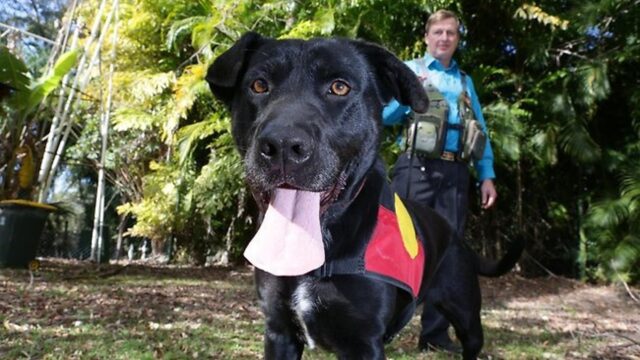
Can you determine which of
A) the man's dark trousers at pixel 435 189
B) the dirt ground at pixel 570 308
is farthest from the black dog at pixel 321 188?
the dirt ground at pixel 570 308

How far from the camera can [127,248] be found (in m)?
17.8

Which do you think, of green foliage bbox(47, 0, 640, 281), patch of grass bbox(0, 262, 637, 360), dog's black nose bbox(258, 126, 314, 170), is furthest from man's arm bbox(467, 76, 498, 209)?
green foliage bbox(47, 0, 640, 281)

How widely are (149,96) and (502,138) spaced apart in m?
5.80

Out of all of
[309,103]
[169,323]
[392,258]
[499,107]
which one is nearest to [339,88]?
[309,103]

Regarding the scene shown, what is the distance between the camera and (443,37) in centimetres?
452

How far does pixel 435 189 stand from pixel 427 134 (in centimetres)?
45

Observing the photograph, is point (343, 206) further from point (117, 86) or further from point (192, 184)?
point (117, 86)

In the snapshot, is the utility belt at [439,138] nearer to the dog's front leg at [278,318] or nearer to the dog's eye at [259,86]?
the dog's eye at [259,86]

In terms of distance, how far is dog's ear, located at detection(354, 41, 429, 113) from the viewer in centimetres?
278

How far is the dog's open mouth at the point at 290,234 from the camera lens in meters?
2.38

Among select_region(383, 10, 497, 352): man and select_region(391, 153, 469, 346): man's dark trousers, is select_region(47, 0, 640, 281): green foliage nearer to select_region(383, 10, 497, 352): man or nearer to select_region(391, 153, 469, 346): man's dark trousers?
select_region(383, 10, 497, 352): man

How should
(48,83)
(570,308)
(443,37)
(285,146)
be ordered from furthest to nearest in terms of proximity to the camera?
(48,83), (570,308), (443,37), (285,146)

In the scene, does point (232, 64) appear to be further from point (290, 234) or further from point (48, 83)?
point (48, 83)

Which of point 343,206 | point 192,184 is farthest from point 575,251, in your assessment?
point 343,206
